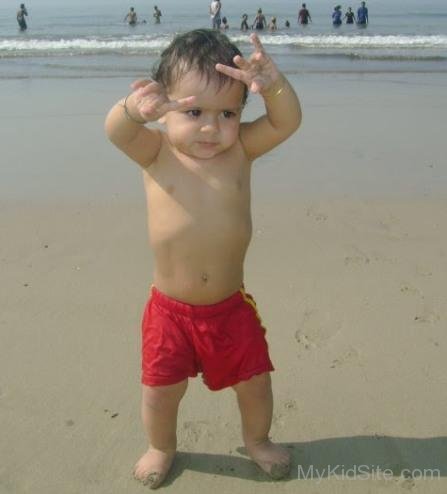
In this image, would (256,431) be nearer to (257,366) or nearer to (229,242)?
(257,366)

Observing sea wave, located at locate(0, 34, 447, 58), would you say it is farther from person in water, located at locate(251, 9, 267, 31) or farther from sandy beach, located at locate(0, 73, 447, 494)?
sandy beach, located at locate(0, 73, 447, 494)

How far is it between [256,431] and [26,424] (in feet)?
2.94

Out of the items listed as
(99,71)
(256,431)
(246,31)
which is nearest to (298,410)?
(256,431)

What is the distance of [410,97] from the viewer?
8.01m

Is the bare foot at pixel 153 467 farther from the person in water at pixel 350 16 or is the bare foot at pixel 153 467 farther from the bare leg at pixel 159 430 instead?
the person in water at pixel 350 16

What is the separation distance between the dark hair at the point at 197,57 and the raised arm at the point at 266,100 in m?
0.07

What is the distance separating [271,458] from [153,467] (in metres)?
0.42

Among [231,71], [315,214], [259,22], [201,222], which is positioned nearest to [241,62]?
[231,71]

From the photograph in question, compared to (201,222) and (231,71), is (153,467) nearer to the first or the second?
(201,222)

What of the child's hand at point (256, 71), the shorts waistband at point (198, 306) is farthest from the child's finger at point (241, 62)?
→ the shorts waistband at point (198, 306)

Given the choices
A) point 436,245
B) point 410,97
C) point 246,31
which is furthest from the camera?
point 246,31

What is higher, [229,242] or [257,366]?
[229,242]

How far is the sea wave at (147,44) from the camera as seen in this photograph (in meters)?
15.4

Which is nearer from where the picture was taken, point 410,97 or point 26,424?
point 26,424
